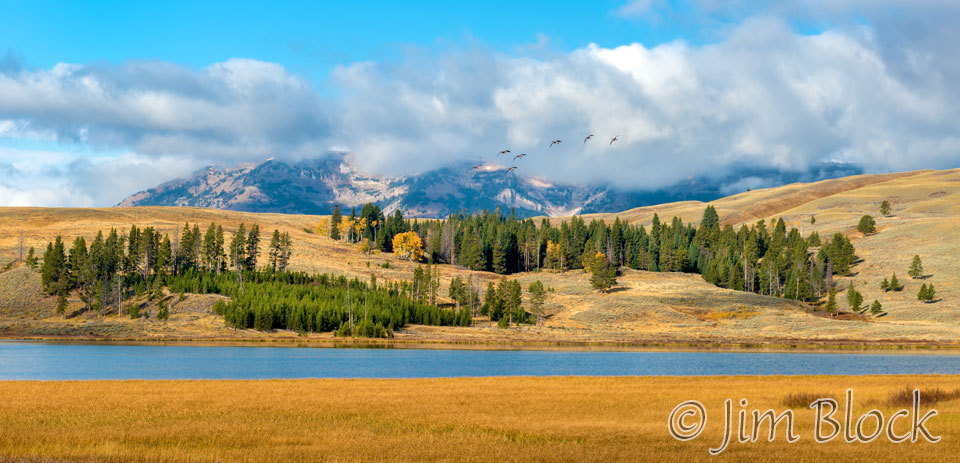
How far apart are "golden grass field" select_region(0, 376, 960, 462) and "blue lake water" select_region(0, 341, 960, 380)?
1765 centimetres

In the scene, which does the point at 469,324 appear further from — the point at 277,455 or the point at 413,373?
the point at 277,455

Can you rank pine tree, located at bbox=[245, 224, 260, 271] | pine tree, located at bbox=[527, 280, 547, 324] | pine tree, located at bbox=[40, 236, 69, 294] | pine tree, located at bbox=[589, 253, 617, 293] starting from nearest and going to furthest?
pine tree, located at bbox=[40, 236, 69, 294] < pine tree, located at bbox=[527, 280, 547, 324] < pine tree, located at bbox=[245, 224, 260, 271] < pine tree, located at bbox=[589, 253, 617, 293]

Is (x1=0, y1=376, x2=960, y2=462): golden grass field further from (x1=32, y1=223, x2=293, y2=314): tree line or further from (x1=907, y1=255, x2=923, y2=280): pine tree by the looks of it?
(x1=907, y1=255, x2=923, y2=280): pine tree

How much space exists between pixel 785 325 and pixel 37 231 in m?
181

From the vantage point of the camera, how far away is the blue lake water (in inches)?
2435

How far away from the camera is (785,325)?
14312cm

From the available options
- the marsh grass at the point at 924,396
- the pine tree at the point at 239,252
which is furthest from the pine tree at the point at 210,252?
the marsh grass at the point at 924,396

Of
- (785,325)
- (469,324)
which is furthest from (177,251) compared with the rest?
(785,325)

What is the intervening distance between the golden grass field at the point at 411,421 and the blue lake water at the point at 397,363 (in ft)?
57.9

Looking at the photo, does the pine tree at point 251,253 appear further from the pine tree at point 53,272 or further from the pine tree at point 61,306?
the pine tree at point 61,306

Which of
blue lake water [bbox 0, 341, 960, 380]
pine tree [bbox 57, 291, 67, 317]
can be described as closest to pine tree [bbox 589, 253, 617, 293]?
blue lake water [bbox 0, 341, 960, 380]

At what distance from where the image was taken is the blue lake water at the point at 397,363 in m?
61.8

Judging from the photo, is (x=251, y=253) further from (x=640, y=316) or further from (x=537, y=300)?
(x=640, y=316)

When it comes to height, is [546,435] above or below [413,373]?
above
